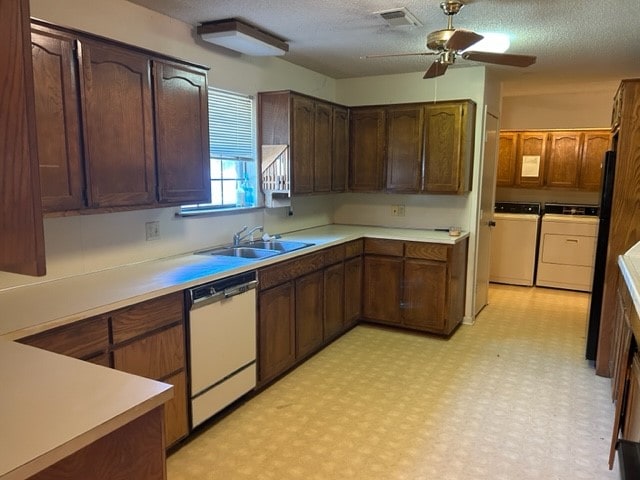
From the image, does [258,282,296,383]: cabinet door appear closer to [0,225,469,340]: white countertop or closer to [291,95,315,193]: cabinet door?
[0,225,469,340]: white countertop

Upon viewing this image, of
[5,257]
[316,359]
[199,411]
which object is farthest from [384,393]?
[5,257]

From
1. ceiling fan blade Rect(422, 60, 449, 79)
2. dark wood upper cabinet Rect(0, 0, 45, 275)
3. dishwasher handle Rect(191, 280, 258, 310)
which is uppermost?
ceiling fan blade Rect(422, 60, 449, 79)

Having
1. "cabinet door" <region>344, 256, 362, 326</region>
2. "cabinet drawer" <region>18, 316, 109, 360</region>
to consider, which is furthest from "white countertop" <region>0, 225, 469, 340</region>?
"cabinet door" <region>344, 256, 362, 326</region>

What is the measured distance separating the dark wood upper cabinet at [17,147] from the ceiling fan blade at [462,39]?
194cm

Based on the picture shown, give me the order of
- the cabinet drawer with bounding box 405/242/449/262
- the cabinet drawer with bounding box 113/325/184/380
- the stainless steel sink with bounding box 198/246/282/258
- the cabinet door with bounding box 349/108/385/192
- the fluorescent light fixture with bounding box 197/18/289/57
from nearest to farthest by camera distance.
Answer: the cabinet drawer with bounding box 113/325/184/380, the fluorescent light fixture with bounding box 197/18/289/57, the stainless steel sink with bounding box 198/246/282/258, the cabinet drawer with bounding box 405/242/449/262, the cabinet door with bounding box 349/108/385/192

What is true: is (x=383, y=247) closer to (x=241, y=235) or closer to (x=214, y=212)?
(x=241, y=235)

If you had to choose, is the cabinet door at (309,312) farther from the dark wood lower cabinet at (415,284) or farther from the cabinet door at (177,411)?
the cabinet door at (177,411)

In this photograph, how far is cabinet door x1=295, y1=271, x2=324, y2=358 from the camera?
3455mm

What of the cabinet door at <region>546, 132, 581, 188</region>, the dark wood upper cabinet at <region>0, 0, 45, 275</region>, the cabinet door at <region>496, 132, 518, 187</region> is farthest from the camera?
the cabinet door at <region>496, 132, 518, 187</region>

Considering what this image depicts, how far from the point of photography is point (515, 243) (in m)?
6.03

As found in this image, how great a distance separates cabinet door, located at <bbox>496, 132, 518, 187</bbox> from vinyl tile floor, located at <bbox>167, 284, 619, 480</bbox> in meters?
2.58

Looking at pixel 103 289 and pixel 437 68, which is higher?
pixel 437 68

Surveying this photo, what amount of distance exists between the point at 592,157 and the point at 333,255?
3829 mm

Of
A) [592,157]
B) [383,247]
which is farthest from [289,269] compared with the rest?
[592,157]
